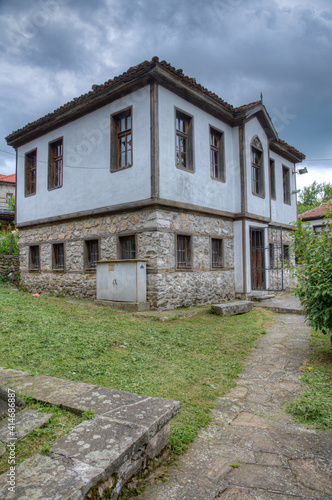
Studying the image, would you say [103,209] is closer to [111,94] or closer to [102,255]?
[102,255]

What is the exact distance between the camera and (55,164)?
1167 centimetres

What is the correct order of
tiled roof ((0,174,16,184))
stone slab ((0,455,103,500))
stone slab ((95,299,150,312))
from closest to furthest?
stone slab ((0,455,103,500)) → stone slab ((95,299,150,312)) → tiled roof ((0,174,16,184))

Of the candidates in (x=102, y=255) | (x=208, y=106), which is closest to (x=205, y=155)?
(x=208, y=106)

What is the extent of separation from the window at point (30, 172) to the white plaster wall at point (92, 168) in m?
0.26

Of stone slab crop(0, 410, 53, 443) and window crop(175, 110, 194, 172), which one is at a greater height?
window crop(175, 110, 194, 172)

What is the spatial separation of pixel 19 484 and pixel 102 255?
833cm

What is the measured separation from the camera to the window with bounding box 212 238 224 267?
1049 cm

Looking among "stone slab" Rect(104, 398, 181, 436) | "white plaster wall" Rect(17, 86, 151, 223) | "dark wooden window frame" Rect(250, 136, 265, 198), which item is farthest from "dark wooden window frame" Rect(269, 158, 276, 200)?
→ "stone slab" Rect(104, 398, 181, 436)

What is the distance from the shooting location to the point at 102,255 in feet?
31.7

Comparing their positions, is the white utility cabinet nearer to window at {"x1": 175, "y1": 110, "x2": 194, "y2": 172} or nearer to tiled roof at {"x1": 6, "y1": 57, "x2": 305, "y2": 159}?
window at {"x1": 175, "y1": 110, "x2": 194, "y2": 172}

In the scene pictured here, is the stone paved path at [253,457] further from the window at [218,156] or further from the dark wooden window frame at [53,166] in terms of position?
the dark wooden window frame at [53,166]

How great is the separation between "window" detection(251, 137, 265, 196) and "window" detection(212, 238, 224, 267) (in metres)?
2.66

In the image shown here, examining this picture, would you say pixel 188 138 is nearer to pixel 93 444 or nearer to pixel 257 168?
pixel 257 168

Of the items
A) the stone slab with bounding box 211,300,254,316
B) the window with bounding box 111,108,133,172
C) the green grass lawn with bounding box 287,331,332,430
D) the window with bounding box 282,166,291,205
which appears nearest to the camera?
the green grass lawn with bounding box 287,331,332,430
